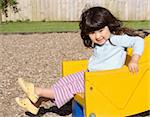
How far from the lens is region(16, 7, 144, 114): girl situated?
134 inches

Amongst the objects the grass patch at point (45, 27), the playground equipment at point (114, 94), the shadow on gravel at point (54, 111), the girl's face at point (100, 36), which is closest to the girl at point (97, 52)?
the girl's face at point (100, 36)

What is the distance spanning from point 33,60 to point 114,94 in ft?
9.94

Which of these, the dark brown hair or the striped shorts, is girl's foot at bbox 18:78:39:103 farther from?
the dark brown hair

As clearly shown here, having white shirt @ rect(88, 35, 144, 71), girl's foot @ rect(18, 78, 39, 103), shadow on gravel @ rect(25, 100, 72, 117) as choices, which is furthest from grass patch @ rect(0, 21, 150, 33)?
girl's foot @ rect(18, 78, 39, 103)

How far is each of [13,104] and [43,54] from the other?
251 cm

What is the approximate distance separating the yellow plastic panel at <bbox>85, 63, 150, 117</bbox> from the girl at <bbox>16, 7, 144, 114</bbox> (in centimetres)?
15

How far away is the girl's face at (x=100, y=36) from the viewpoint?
3.44 metres

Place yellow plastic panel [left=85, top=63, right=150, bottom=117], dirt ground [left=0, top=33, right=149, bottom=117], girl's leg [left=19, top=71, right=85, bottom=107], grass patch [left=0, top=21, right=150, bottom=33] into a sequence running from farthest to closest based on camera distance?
Answer: grass patch [left=0, top=21, right=150, bottom=33] → dirt ground [left=0, top=33, right=149, bottom=117] → girl's leg [left=19, top=71, right=85, bottom=107] → yellow plastic panel [left=85, top=63, right=150, bottom=117]

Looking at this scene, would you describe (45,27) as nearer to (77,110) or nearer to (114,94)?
(77,110)

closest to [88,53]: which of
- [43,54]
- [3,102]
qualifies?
[43,54]

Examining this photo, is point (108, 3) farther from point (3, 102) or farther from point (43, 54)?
point (3, 102)

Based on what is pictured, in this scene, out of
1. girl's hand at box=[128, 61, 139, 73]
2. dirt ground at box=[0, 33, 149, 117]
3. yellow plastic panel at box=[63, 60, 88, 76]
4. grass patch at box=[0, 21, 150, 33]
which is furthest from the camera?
grass patch at box=[0, 21, 150, 33]

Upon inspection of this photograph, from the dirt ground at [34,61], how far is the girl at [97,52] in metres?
0.47

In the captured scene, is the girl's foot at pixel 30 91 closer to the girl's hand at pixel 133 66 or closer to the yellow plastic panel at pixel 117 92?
the yellow plastic panel at pixel 117 92
